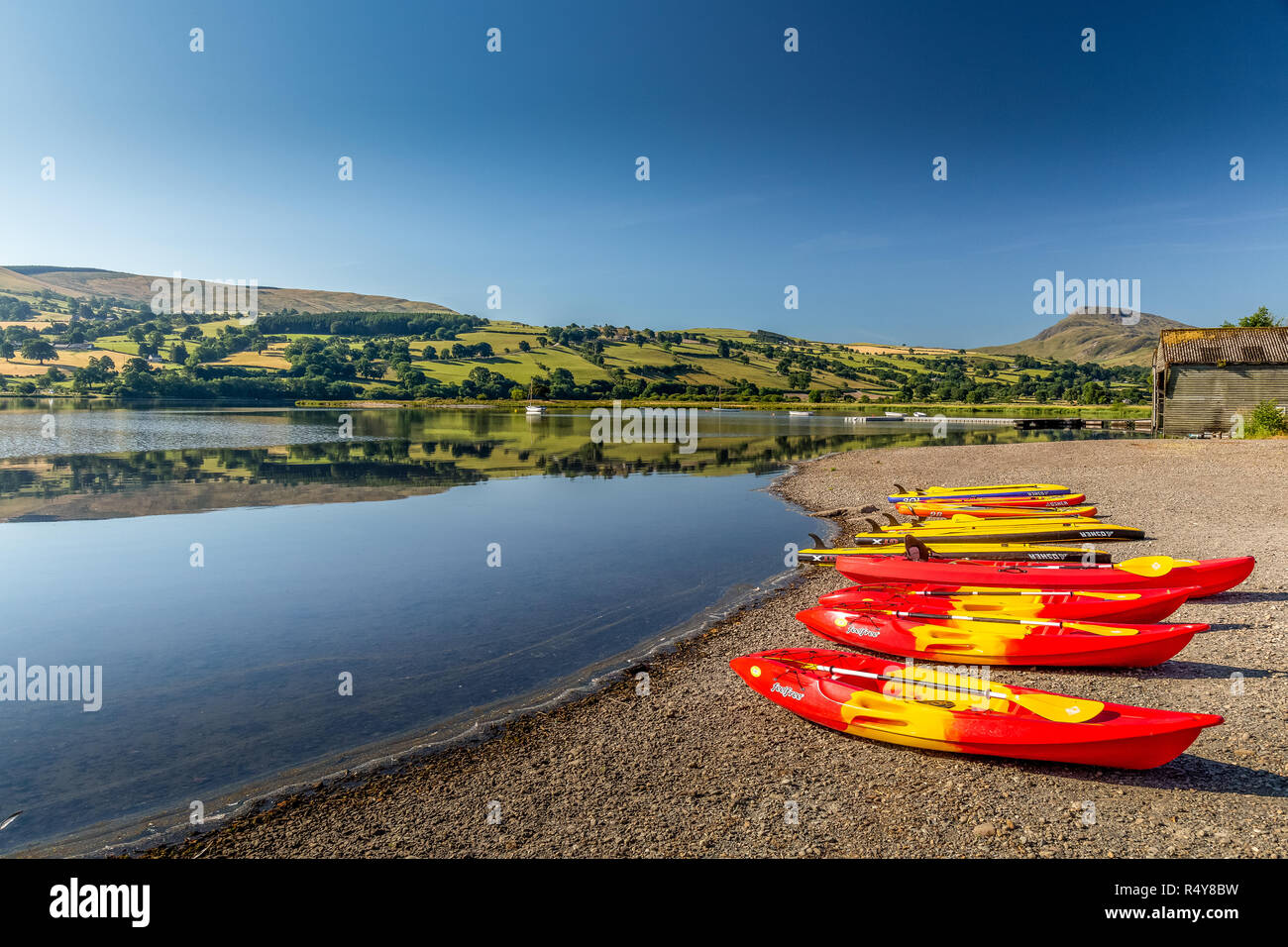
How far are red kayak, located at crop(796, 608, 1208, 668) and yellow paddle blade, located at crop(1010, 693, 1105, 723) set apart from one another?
2967 millimetres

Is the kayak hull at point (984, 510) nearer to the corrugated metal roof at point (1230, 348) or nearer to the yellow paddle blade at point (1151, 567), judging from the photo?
the yellow paddle blade at point (1151, 567)

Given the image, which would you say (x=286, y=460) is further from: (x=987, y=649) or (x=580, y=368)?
(x=580, y=368)

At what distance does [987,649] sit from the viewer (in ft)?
36.2

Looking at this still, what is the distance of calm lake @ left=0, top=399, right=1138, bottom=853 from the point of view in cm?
940

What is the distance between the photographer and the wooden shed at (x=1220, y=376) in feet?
162

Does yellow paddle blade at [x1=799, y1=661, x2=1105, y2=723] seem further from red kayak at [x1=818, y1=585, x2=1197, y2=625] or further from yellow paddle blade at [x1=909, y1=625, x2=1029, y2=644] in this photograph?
red kayak at [x1=818, y1=585, x2=1197, y2=625]

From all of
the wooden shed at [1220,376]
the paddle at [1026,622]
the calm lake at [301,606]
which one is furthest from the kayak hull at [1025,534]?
→ the wooden shed at [1220,376]

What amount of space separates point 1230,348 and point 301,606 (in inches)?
2479

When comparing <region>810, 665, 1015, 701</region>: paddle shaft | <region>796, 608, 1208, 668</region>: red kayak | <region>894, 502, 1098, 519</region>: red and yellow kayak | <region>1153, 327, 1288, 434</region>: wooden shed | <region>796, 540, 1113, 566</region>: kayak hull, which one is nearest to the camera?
<region>810, 665, 1015, 701</region>: paddle shaft

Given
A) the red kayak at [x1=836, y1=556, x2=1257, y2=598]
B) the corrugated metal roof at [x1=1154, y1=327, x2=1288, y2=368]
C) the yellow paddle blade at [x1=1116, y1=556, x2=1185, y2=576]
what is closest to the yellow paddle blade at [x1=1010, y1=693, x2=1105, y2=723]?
the red kayak at [x1=836, y1=556, x2=1257, y2=598]
